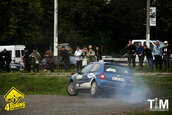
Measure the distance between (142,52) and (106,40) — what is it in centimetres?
2763

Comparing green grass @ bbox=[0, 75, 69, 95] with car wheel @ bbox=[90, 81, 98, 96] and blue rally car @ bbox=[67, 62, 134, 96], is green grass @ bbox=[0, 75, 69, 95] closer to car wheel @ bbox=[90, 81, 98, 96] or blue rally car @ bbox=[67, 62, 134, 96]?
blue rally car @ bbox=[67, 62, 134, 96]

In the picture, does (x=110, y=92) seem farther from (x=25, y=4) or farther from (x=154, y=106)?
(x=25, y=4)

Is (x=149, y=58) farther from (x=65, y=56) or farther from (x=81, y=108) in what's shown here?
(x=81, y=108)

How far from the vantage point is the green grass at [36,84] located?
28.9 metres

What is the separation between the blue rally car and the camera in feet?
71.4

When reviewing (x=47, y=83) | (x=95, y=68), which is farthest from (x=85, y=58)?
(x=95, y=68)

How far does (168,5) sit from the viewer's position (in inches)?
2496

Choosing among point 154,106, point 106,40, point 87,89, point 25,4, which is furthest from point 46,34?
point 154,106

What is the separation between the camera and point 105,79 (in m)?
21.8

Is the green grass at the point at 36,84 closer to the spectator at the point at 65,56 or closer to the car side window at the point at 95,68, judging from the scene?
the spectator at the point at 65,56

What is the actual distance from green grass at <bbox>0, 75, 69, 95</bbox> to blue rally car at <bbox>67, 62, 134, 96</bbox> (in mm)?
5049

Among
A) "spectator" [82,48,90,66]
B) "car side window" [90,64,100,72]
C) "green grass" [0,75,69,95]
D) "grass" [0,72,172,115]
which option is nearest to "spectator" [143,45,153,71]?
Result: "spectator" [82,48,90,66]

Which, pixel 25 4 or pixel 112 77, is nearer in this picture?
pixel 112 77

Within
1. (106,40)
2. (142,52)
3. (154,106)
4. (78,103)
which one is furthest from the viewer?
(106,40)
